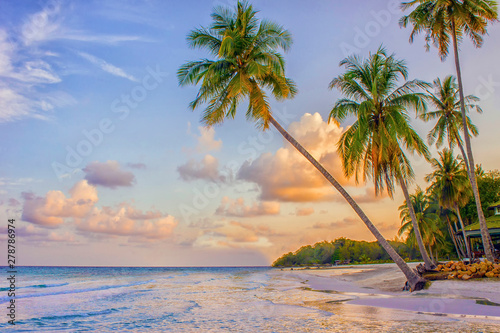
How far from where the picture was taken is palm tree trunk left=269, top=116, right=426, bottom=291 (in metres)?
13.3

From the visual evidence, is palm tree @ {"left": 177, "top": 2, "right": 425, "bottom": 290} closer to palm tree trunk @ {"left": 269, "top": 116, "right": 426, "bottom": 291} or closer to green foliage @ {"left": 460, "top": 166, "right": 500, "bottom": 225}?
palm tree trunk @ {"left": 269, "top": 116, "right": 426, "bottom": 291}

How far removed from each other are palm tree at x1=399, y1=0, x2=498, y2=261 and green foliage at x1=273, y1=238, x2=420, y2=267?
1758 inches

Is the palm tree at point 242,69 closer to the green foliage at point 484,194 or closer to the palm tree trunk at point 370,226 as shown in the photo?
the palm tree trunk at point 370,226

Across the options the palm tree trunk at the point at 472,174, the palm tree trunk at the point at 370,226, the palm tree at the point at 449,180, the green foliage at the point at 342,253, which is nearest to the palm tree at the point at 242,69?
the palm tree trunk at the point at 370,226

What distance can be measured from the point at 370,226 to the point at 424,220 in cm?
2377

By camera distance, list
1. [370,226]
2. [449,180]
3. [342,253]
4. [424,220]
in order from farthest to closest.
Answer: [342,253] < [424,220] < [449,180] < [370,226]

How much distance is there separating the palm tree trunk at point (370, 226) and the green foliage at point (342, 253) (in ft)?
159

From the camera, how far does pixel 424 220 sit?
111ft

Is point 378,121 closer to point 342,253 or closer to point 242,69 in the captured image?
point 242,69

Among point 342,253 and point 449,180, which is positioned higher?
point 449,180

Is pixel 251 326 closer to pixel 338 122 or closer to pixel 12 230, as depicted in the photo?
pixel 12 230

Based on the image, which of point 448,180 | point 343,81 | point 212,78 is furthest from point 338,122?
point 448,180

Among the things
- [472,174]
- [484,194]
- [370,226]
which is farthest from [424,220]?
[370,226]

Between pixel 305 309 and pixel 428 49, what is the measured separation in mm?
15372
